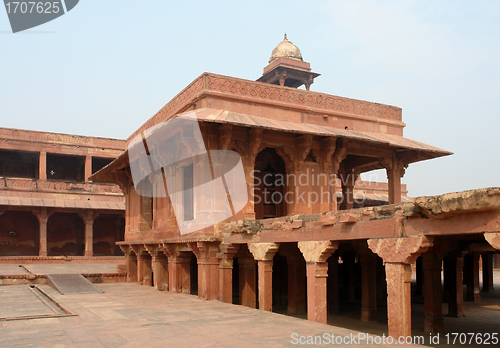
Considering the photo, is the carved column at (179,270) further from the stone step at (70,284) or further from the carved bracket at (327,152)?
the carved bracket at (327,152)

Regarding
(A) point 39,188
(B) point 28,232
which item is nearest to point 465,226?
(A) point 39,188

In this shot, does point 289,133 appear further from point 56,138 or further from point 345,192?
point 56,138

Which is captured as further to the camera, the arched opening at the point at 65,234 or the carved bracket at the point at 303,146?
the arched opening at the point at 65,234

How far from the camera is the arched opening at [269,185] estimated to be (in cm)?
1541

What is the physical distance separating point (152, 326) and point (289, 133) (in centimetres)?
742

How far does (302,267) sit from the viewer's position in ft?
42.5

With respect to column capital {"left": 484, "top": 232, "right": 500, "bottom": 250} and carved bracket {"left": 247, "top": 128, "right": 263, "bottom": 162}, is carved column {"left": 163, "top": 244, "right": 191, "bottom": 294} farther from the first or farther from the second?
column capital {"left": 484, "top": 232, "right": 500, "bottom": 250}

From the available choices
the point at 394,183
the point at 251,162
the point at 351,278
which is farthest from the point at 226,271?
the point at 351,278

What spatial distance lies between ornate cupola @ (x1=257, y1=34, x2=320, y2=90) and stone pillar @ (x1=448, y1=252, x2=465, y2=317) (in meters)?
11.7

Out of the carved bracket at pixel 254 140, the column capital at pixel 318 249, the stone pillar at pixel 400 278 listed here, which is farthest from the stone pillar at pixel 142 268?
the stone pillar at pixel 400 278

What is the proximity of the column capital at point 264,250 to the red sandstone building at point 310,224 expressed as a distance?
0.9 inches

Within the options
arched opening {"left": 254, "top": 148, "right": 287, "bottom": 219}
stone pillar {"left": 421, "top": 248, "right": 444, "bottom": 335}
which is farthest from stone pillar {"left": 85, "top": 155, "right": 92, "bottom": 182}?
stone pillar {"left": 421, "top": 248, "right": 444, "bottom": 335}

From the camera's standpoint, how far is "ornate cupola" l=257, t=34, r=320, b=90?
23.2m

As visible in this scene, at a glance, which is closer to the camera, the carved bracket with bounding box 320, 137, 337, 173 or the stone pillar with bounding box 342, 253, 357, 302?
the carved bracket with bounding box 320, 137, 337, 173
